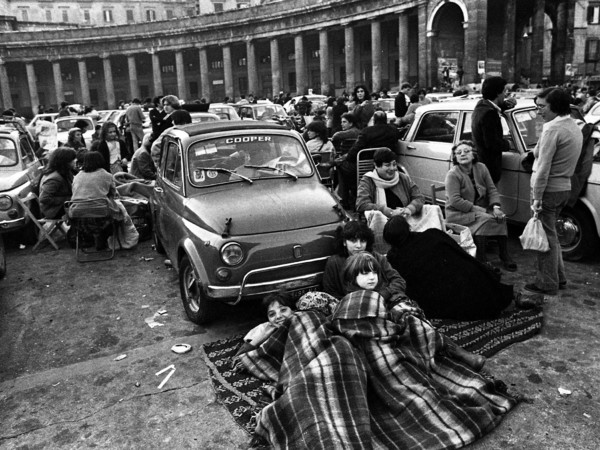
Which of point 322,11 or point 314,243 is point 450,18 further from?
point 314,243

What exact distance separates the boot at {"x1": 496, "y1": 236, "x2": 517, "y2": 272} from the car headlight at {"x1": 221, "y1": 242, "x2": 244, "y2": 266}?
11.6 ft

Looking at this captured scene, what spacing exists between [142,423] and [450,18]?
→ 38983 millimetres

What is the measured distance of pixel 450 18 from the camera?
3772 centimetres

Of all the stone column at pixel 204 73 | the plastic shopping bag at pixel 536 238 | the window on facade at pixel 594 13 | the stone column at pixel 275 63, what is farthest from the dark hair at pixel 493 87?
the window on facade at pixel 594 13

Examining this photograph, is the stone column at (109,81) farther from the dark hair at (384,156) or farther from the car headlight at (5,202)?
the dark hair at (384,156)

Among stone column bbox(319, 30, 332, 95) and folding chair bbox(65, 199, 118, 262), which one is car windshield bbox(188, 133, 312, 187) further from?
stone column bbox(319, 30, 332, 95)

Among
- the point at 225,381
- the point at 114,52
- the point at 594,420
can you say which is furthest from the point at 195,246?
the point at 114,52

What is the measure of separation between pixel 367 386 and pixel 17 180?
300 inches

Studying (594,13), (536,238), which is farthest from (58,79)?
(536,238)

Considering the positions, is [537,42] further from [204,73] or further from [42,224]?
[42,224]

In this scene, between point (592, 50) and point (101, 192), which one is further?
point (592, 50)

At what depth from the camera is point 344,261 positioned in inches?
198

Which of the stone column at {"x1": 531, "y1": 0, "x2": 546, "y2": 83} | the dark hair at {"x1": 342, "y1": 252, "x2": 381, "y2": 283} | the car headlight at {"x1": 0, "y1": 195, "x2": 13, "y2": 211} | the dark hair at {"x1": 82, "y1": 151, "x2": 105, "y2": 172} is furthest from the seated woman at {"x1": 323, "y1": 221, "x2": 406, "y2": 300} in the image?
the stone column at {"x1": 531, "y1": 0, "x2": 546, "y2": 83}

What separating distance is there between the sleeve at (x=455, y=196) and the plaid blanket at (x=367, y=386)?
8.40 feet
